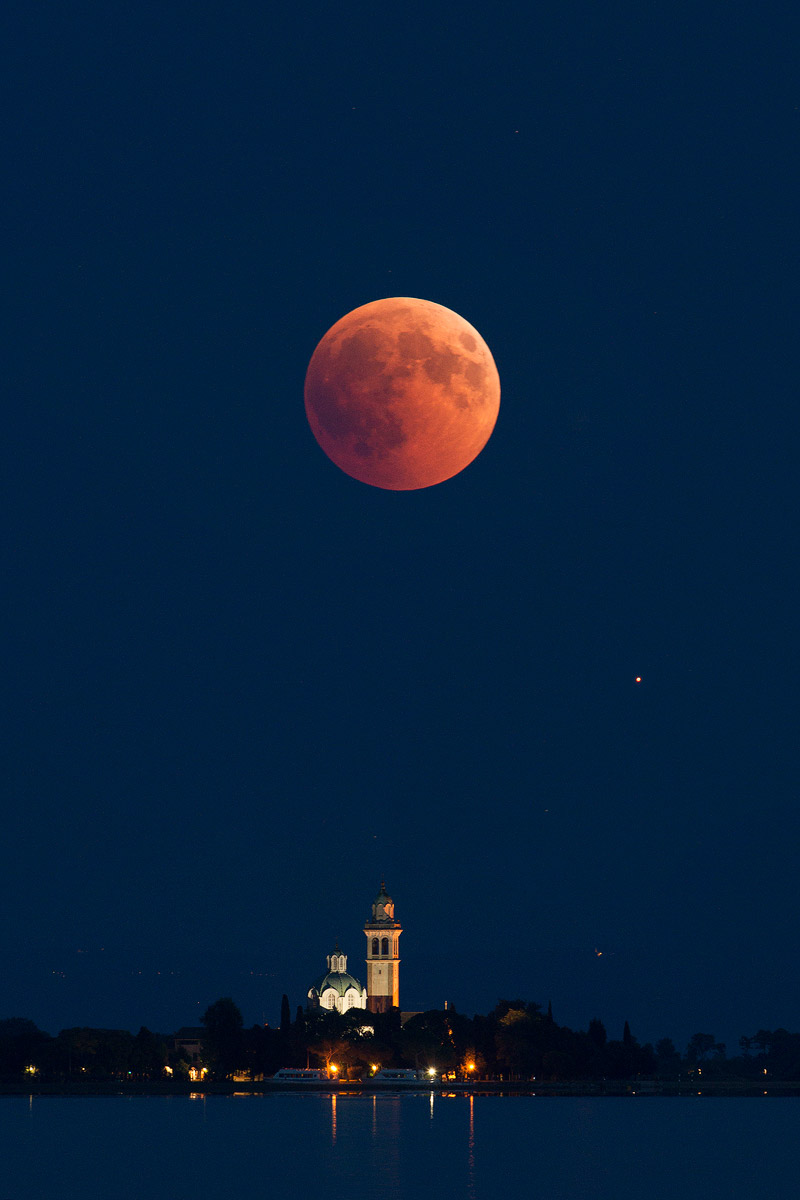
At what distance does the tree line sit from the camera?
6240 inches

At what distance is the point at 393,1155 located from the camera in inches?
2876

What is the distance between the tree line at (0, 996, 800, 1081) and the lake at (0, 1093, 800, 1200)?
104ft

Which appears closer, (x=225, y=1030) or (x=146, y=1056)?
(x=225, y=1030)

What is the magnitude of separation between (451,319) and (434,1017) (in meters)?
141

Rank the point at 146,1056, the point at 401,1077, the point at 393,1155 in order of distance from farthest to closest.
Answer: the point at 401,1077, the point at 146,1056, the point at 393,1155

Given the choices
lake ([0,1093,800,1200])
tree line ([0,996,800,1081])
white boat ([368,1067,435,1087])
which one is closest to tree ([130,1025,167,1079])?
tree line ([0,996,800,1081])

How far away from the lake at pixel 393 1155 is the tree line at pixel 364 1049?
104 ft

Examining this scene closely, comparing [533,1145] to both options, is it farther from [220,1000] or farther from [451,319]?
[220,1000]

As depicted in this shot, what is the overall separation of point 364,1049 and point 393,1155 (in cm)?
9959

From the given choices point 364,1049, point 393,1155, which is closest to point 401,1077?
point 364,1049

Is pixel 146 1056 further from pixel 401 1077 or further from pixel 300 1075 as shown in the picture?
pixel 401 1077

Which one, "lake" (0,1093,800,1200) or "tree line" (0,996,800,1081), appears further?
"tree line" (0,996,800,1081)

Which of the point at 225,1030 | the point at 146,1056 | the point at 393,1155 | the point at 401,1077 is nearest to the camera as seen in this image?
the point at 393,1155

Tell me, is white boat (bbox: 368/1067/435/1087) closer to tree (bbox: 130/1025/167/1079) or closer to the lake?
tree (bbox: 130/1025/167/1079)
